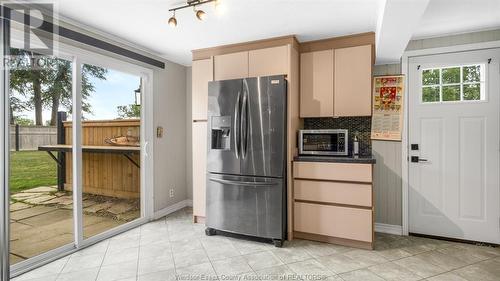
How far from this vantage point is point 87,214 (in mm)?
3301

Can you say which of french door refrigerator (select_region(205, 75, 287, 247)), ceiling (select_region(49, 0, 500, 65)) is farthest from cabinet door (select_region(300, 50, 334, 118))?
french door refrigerator (select_region(205, 75, 287, 247))

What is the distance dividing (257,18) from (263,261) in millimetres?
2296

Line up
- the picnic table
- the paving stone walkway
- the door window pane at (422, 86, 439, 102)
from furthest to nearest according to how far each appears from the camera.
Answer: the door window pane at (422, 86, 439, 102)
the picnic table
the paving stone walkway

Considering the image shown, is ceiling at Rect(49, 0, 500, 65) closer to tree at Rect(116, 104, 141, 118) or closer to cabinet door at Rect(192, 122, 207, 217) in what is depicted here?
tree at Rect(116, 104, 141, 118)

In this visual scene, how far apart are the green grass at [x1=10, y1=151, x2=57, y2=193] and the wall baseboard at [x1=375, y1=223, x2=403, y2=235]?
365 centimetres

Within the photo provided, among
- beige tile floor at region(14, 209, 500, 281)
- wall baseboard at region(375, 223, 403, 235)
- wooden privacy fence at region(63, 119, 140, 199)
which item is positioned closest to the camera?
beige tile floor at region(14, 209, 500, 281)

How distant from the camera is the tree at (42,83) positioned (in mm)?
2293

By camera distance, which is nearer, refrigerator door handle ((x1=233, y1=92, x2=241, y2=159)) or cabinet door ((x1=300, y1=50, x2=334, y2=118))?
refrigerator door handle ((x1=233, y1=92, x2=241, y2=159))

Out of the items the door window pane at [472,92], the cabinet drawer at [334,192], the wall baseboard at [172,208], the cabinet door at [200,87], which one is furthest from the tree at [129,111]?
the door window pane at [472,92]

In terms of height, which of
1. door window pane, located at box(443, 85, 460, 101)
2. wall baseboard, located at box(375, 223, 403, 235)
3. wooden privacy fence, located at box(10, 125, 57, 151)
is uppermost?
door window pane, located at box(443, 85, 460, 101)

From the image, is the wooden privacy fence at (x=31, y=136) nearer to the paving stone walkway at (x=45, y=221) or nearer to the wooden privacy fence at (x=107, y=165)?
the wooden privacy fence at (x=107, y=165)

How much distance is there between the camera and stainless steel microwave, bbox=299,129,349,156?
2906 mm

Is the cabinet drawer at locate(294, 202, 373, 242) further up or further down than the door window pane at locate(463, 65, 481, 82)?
further down

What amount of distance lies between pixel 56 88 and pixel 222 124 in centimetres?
169
